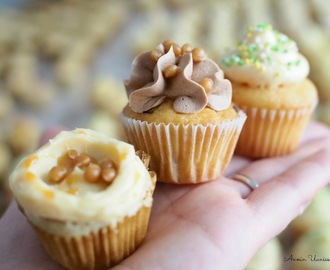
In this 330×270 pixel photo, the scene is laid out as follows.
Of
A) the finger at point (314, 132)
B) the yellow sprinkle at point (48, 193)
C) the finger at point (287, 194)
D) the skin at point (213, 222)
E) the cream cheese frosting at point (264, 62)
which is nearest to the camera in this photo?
the yellow sprinkle at point (48, 193)

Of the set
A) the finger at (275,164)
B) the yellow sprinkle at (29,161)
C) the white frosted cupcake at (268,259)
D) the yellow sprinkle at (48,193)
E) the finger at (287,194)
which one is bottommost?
the white frosted cupcake at (268,259)

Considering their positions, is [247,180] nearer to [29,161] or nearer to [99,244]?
[99,244]

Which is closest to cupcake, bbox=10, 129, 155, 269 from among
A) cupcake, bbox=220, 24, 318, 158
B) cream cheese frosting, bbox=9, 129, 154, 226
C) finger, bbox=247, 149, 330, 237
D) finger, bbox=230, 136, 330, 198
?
cream cheese frosting, bbox=9, 129, 154, 226

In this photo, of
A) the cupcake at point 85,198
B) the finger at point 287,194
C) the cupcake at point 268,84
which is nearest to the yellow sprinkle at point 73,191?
the cupcake at point 85,198

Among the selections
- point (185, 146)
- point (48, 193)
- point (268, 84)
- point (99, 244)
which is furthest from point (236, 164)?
point (48, 193)

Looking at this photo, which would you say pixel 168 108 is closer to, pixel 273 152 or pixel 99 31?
pixel 273 152

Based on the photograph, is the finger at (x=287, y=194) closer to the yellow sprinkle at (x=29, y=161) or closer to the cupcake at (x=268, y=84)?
the cupcake at (x=268, y=84)

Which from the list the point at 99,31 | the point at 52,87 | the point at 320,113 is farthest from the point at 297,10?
the point at 52,87
